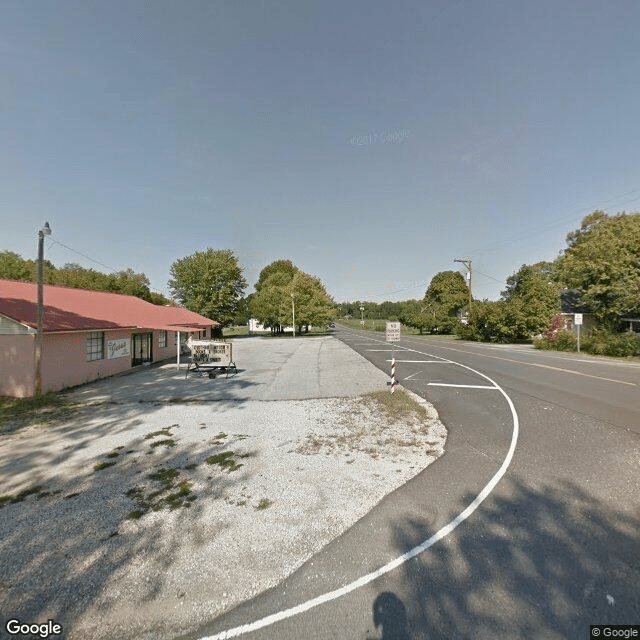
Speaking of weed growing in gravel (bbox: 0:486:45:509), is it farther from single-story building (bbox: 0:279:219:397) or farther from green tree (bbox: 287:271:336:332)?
green tree (bbox: 287:271:336:332)

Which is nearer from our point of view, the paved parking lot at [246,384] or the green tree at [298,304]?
the paved parking lot at [246,384]

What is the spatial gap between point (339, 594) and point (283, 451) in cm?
373

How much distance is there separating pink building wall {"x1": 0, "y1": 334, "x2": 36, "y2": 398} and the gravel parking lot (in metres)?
Answer: 4.34

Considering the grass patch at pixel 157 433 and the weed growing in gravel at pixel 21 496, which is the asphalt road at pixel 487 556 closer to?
the weed growing in gravel at pixel 21 496

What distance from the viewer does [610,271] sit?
24875 mm

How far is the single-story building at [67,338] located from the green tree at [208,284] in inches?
902

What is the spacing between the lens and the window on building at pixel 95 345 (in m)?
15.5

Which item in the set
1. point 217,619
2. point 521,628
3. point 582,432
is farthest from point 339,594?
point 582,432

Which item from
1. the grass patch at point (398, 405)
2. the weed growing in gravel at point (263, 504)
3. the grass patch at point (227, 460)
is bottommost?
the grass patch at point (227, 460)

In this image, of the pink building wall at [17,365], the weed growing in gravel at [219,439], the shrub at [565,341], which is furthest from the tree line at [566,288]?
the pink building wall at [17,365]

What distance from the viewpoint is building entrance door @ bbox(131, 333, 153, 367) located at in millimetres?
19781

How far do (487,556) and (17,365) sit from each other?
17.3 meters

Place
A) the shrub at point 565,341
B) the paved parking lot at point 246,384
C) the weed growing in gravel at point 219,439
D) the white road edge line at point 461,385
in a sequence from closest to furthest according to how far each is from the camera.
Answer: the weed growing in gravel at point 219,439
the paved parking lot at point 246,384
the white road edge line at point 461,385
the shrub at point 565,341

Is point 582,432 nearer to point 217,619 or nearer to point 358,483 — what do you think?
point 358,483
